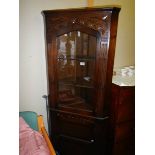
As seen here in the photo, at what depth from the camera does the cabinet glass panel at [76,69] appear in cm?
189

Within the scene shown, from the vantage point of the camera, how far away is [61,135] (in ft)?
6.97

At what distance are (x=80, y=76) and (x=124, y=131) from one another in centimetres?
76

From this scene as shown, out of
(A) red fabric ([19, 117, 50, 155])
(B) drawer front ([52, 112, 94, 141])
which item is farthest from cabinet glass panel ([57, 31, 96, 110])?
(A) red fabric ([19, 117, 50, 155])

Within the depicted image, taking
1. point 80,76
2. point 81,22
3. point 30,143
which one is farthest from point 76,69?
point 30,143

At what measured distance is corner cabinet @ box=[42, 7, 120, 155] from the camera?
1.72 metres

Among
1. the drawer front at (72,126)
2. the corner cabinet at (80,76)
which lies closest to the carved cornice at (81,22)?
the corner cabinet at (80,76)

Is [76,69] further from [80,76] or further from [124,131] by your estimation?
[124,131]

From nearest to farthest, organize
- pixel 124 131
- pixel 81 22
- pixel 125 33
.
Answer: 1. pixel 81 22
2. pixel 124 131
3. pixel 125 33

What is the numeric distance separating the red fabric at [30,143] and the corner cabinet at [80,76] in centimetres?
40

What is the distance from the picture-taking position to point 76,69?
204 cm

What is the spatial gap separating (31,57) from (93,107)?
847 mm

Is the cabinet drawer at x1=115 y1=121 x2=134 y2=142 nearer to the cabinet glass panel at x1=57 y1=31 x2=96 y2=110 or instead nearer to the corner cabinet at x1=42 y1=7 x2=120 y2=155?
the corner cabinet at x1=42 y1=7 x2=120 y2=155
